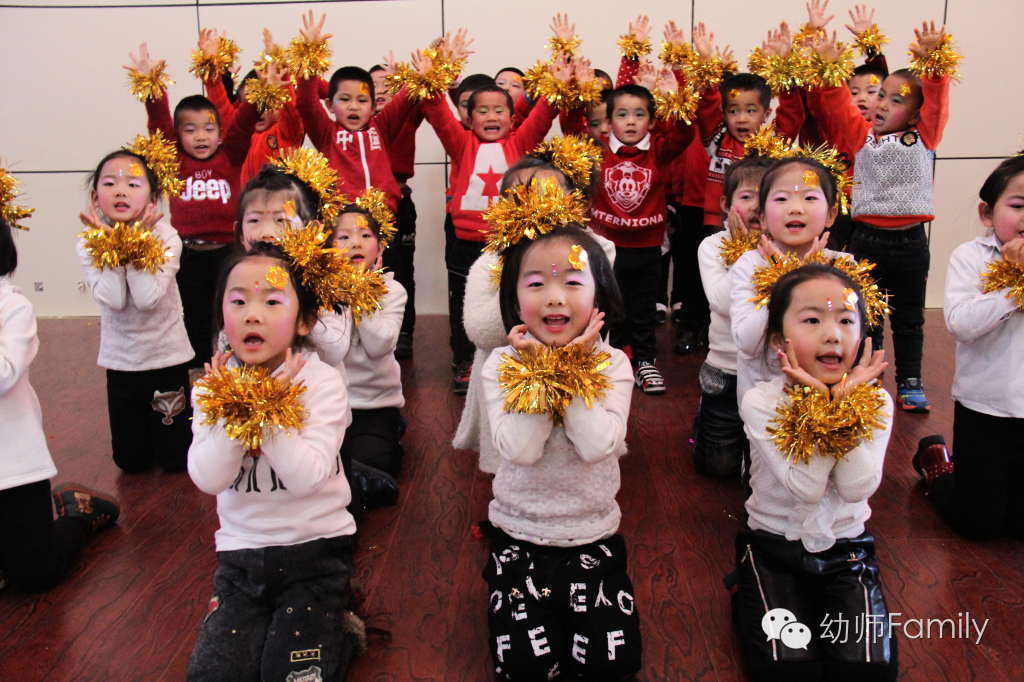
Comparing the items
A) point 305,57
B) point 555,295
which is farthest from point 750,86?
point 555,295

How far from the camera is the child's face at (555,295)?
2.16 metres

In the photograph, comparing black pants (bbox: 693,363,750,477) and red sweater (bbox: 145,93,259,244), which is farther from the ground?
red sweater (bbox: 145,93,259,244)

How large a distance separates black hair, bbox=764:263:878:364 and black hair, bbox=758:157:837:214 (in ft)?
1.93

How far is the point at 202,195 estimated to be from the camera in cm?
427

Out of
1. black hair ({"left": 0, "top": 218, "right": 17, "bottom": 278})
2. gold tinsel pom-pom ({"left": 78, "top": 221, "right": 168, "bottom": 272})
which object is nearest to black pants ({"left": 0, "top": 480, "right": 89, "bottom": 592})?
black hair ({"left": 0, "top": 218, "right": 17, "bottom": 278})

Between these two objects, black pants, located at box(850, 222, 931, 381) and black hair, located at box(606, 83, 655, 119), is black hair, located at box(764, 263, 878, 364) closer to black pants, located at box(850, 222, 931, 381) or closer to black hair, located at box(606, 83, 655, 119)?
black pants, located at box(850, 222, 931, 381)

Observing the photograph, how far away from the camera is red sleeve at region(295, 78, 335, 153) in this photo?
435 centimetres

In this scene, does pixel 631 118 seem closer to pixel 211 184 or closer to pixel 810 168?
pixel 810 168

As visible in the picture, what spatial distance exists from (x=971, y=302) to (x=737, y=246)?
79 centimetres

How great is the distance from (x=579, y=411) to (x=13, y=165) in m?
5.53

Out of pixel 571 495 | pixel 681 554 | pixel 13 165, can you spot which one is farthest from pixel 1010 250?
pixel 13 165

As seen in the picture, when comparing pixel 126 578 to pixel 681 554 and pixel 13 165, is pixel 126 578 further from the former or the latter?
pixel 13 165

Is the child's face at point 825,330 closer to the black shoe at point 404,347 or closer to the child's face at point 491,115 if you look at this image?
the child's face at point 491,115

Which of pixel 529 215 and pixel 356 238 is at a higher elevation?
pixel 529 215
